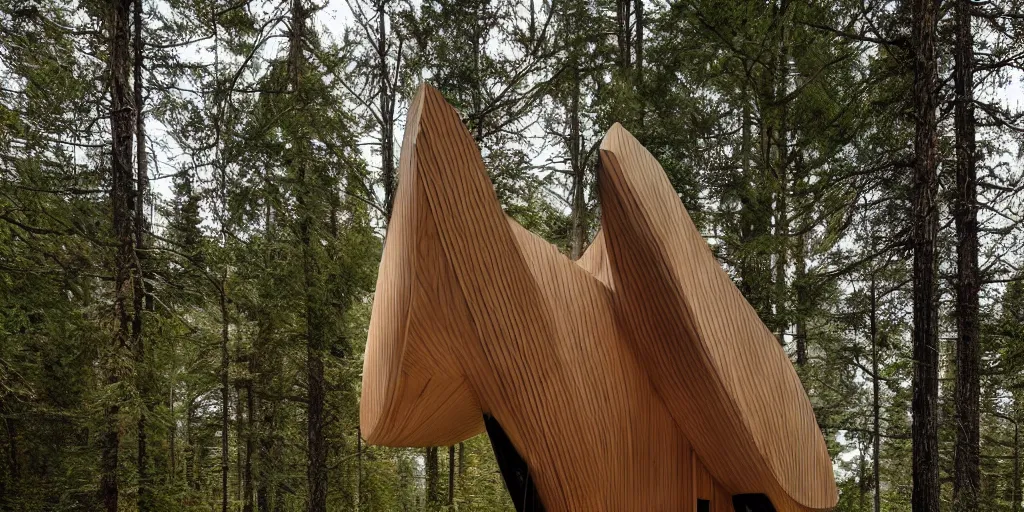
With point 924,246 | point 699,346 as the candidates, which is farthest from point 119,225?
point 924,246

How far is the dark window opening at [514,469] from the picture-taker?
405 centimetres

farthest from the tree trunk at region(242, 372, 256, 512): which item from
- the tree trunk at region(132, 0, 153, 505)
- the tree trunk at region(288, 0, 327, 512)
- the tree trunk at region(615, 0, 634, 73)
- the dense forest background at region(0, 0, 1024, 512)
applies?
the tree trunk at region(615, 0, 634, 73)

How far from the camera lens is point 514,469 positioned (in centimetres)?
418

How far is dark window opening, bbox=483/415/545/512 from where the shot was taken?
405cm

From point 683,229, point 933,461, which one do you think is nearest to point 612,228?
point 683,229

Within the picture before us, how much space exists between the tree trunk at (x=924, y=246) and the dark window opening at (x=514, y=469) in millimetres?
5054

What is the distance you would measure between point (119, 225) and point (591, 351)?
6.63 meters

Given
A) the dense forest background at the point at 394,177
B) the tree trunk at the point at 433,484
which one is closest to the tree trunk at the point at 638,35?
the dense forest background at the point at 394,177

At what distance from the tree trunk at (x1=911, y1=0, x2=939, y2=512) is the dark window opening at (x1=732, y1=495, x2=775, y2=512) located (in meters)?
3.59

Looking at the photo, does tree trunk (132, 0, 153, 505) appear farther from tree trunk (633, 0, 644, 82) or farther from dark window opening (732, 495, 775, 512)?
tree trunk (633, 0, 644, 82)

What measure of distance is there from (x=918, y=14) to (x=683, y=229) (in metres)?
4.86

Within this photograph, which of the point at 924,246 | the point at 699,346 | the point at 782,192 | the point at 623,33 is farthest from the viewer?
the point at 623,33

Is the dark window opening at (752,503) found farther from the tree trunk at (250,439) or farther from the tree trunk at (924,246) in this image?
the tree trunk at (250,439)

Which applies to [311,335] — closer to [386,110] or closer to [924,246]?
[386,110]
